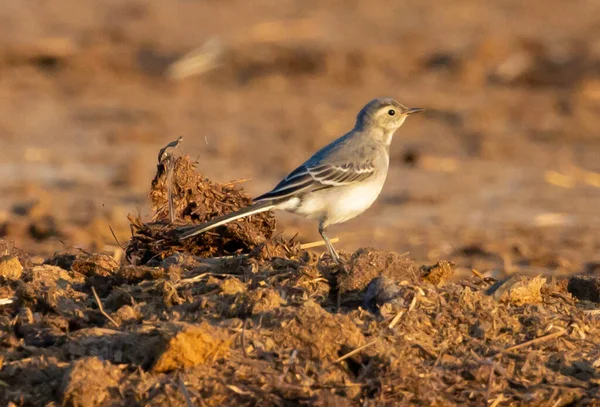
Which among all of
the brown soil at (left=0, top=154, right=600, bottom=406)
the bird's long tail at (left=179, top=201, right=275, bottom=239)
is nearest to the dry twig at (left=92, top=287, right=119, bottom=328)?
the brown soil at (left=0, top=154, right=600, bottom=406)

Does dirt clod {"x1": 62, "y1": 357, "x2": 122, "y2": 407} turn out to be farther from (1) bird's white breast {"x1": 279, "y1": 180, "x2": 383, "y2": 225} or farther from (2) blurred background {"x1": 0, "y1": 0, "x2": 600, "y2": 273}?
(2) blurred background {"x1": 0, "y1": 0, "x2": 600, "y2": 273}

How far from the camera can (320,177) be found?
8.01 m

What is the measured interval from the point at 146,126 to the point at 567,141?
6.92m

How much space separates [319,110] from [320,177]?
11.4 meters

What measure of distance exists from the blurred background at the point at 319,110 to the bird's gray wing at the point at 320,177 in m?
2.63

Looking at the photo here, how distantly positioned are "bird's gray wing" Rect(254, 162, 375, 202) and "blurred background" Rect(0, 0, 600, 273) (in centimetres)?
263

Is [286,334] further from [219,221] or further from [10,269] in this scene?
[10,269]

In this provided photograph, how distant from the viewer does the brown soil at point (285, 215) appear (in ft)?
18.5

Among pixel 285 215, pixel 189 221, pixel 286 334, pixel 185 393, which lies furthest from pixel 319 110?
pixel 185 393

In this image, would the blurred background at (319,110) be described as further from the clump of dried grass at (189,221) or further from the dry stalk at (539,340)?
the dry stalk at (539,340)

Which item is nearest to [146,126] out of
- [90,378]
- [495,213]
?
[495,213]

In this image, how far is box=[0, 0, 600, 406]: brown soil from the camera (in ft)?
18.5

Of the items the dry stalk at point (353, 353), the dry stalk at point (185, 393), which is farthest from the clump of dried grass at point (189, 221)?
the dry stalk at point (185, 393)

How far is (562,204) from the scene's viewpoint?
14500 millimetres
